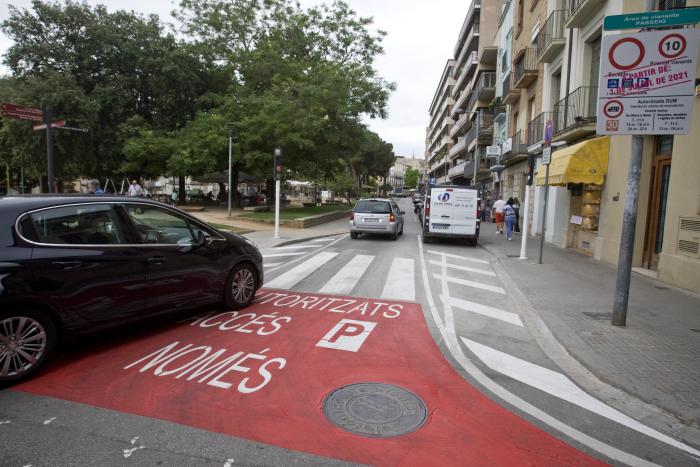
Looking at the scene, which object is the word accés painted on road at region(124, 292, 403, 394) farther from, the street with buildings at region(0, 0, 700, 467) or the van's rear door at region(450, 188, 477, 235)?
the van's rear door at region(450, 188, 477, 235)

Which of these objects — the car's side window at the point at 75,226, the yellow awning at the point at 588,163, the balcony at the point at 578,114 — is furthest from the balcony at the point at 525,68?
the car's side window at the point at 75,226

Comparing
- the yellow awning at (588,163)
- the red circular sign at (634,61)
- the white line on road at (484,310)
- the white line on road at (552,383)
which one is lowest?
the white line on road at (484,310)

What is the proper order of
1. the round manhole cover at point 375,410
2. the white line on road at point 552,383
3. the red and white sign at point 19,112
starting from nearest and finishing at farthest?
the round manhole cover at point 375,410 < the white line on road at point 552,383 < the red and white sign at point 19,112

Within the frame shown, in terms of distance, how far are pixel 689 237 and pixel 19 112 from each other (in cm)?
Answer: 1492

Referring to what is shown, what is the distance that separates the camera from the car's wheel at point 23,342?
362 centimetres

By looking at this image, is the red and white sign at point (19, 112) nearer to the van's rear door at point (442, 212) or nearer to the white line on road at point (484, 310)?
the white line on road at point (484, 310)

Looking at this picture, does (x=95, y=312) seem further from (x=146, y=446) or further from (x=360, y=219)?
(x=360, y=219)

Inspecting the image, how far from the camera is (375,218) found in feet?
53.1

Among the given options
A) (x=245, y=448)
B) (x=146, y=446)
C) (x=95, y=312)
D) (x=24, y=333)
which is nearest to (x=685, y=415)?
(x=245, y=448)

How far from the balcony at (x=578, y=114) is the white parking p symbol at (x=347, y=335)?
1108 centimetres

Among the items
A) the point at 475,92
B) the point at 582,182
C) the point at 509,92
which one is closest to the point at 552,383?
the point at 582,182

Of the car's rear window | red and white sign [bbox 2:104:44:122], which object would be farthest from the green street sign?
red and white sign [bbox 2:104:44:122]

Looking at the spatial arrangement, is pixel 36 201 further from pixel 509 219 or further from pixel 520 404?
pixel 509 219

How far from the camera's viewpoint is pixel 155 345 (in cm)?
471
